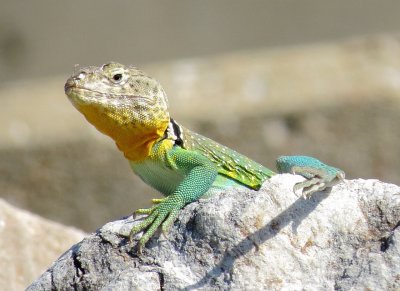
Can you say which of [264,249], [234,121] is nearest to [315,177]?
[264,249]

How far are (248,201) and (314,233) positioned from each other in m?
0.27

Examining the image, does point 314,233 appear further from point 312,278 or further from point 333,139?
point 333,139

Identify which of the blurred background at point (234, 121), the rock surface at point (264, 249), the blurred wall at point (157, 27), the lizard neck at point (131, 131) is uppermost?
the blurred wall at point (157, 27)

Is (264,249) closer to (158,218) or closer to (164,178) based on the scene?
(158,218)

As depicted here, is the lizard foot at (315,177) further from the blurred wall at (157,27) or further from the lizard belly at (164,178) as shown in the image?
the blurred wall at (157,27)

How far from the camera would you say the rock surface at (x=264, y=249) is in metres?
4.98

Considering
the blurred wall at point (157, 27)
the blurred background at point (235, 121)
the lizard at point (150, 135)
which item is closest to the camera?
the lizard at point (150, 135)

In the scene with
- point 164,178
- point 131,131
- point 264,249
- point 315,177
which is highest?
point 131,131

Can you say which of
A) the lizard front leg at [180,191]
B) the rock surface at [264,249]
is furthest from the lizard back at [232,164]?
the rock surface at [264,249]

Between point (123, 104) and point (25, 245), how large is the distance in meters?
1.04

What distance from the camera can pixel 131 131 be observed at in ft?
21.9

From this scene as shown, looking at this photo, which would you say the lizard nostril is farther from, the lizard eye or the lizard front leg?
the lizard front leg

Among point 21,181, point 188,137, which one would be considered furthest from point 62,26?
point 188,137

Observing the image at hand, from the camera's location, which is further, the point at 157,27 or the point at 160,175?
the point at 157,27
